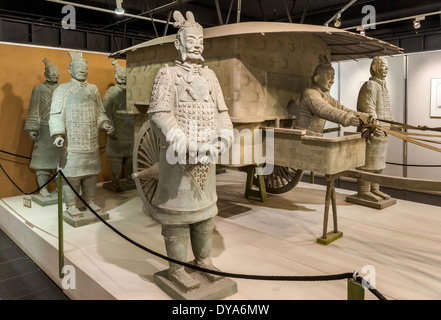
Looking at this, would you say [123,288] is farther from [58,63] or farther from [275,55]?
[58,63]

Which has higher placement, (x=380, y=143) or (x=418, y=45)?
(x=418, y=45)

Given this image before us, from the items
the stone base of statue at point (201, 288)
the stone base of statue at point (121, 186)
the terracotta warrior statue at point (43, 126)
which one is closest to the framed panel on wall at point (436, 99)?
the stone base of statue at point (121, 186)

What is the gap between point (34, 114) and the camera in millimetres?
5613

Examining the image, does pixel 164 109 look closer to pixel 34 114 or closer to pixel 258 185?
pixel 258 185

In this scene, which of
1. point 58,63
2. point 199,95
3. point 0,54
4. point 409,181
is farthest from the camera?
point 58,63

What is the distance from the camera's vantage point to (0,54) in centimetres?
601

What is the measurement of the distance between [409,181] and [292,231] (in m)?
1.49

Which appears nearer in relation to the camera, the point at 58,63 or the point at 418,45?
the point at 58,63

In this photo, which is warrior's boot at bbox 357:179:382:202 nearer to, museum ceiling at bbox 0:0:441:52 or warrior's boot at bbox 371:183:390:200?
warrior's boot at bbox 371:183:390:200

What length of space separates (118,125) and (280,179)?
2.76m

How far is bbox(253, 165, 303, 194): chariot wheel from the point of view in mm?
5659

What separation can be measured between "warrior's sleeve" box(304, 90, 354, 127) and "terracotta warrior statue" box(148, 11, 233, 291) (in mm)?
1558

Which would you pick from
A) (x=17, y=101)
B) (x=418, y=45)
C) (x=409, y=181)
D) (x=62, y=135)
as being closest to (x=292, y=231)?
(x=409, y=181)

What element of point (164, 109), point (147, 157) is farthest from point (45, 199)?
point (164, 109)
